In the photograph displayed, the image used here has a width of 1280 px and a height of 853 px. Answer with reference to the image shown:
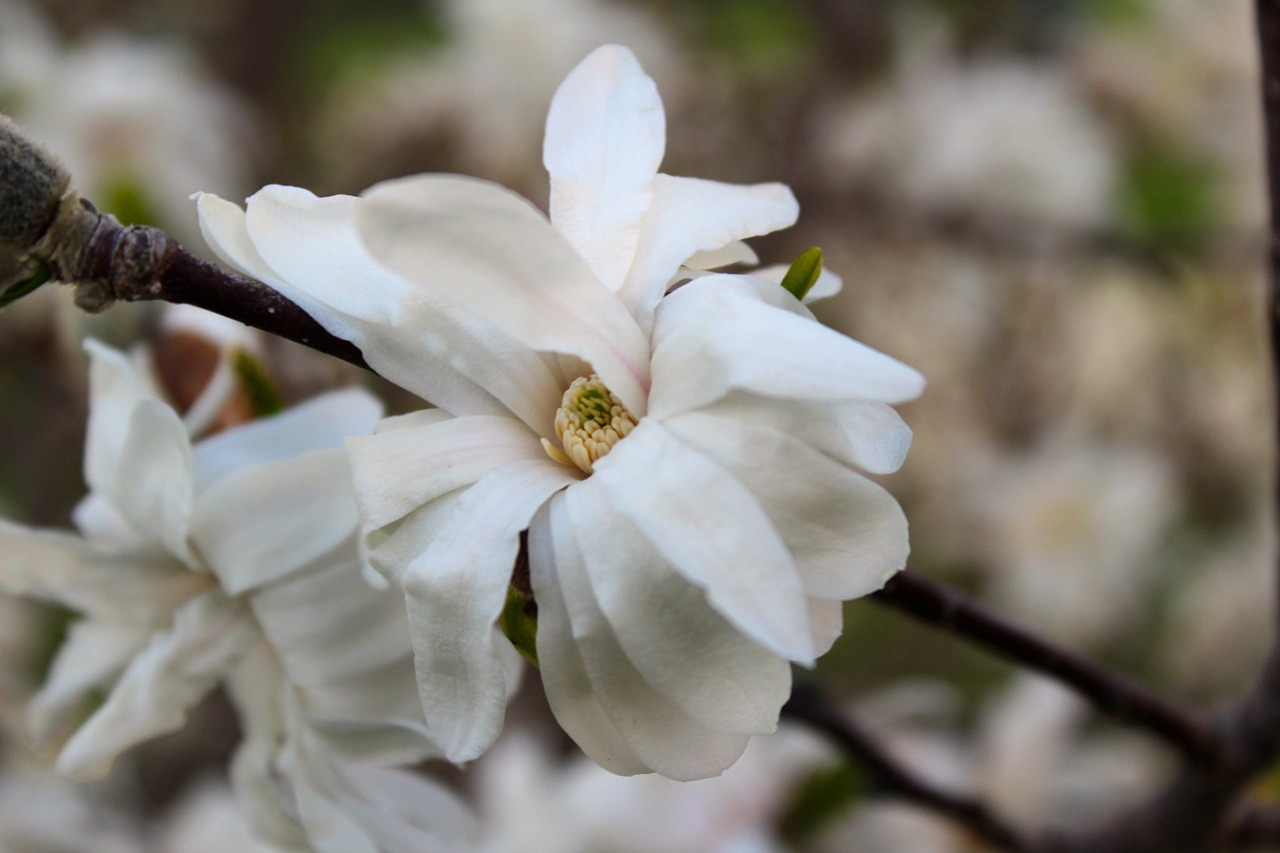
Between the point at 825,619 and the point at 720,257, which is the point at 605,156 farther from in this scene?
the point at 825,619

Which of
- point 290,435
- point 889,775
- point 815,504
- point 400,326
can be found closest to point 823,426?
point 815,504

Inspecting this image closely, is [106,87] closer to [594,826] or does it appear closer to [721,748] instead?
[594,826]

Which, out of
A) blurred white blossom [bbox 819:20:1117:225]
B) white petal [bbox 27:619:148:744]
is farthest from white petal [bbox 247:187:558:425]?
blurred white blossom [bbox 819:20:1117:225]

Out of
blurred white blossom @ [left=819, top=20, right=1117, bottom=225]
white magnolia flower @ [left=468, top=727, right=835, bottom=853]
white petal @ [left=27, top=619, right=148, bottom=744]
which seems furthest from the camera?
blurred white blossom @ [left=819, top=20, right=1117, bottom=225]

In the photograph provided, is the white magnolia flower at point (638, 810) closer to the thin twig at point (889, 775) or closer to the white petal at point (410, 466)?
the thin twig at point (889, 775)

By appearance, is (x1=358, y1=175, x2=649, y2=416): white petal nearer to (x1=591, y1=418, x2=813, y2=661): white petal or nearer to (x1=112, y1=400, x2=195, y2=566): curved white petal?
(x1=591, y1=418, x2=813, y2=661): white petal

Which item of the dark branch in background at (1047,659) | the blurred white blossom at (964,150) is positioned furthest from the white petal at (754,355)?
the blurred white blossom at (964,150)

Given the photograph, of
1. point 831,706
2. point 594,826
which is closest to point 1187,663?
point 594,826
